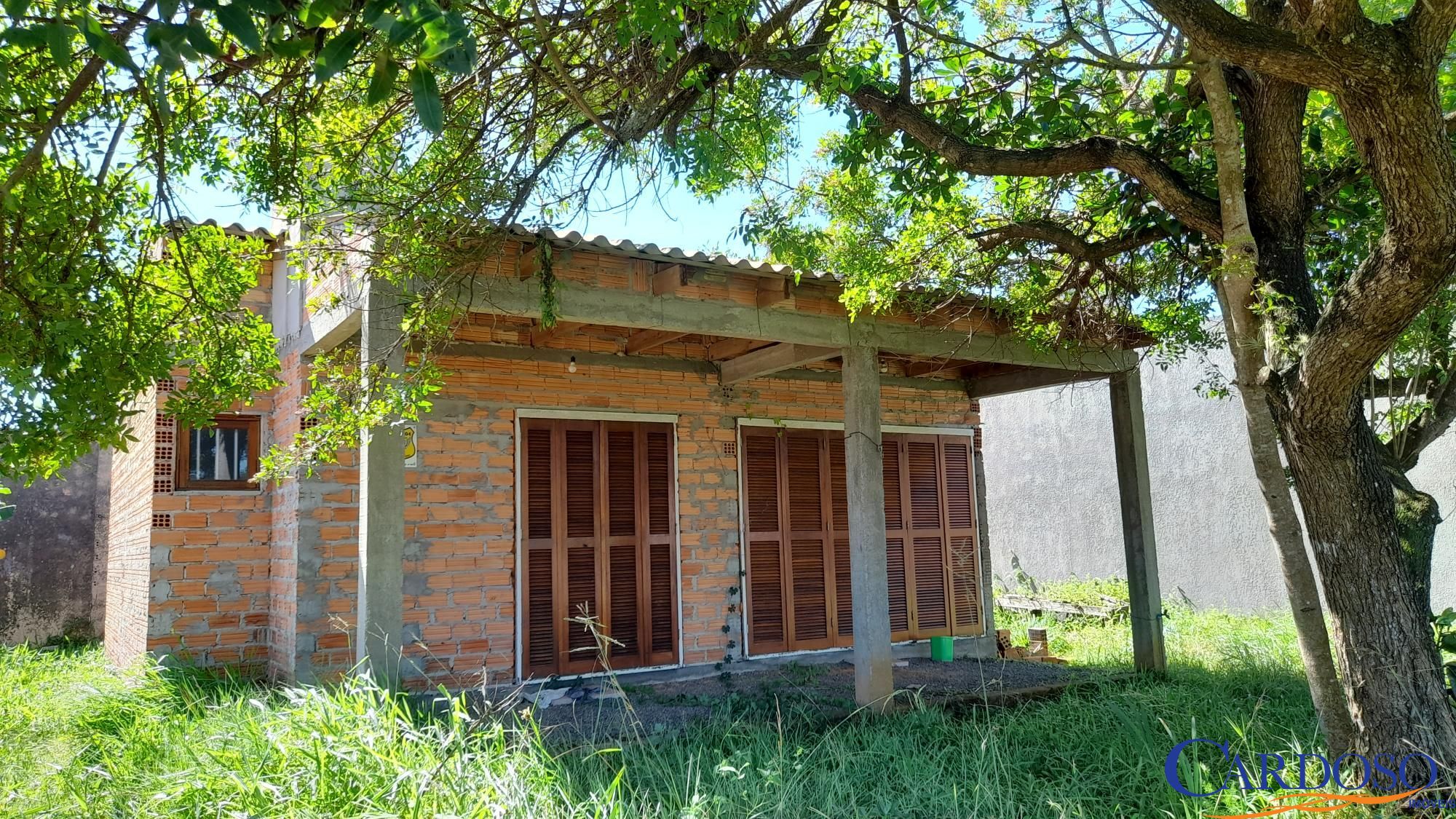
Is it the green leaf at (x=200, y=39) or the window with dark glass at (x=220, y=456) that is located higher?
the green leaf at (x=200, y=39)

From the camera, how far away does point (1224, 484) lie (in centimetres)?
1174

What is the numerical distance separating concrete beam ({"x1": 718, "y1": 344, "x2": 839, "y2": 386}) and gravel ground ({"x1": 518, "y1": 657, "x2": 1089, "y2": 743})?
2.25 metres

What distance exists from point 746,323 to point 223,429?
13.3 feet

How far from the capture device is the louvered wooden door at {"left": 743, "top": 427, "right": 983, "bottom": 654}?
8.27 m

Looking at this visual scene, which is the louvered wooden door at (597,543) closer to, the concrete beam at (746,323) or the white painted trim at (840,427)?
the white painted trim at (840,427)

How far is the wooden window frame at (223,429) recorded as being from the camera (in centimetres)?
686

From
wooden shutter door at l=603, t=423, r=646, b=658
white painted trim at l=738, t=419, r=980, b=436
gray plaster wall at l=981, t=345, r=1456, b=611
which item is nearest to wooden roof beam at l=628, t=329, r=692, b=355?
wooden shutter door at l=603, t=423, r=646, b=658

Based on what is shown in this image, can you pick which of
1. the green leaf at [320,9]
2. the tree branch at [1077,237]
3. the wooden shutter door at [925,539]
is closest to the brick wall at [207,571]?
the tree branch at [1077,237]

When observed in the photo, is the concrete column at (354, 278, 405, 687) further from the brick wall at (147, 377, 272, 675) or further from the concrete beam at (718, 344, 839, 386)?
the concrete beam at (718, 344, 839, 386)

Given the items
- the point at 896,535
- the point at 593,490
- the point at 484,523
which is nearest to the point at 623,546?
the point at 593,490

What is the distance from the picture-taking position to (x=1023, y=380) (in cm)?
862

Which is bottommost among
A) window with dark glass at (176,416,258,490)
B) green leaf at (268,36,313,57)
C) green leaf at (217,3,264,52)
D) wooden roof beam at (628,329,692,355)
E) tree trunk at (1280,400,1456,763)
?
tree trunk at (1280,400,1456,763)

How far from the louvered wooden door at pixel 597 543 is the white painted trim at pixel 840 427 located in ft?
2.92

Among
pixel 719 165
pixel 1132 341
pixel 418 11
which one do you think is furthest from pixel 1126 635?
pixel 418 11
